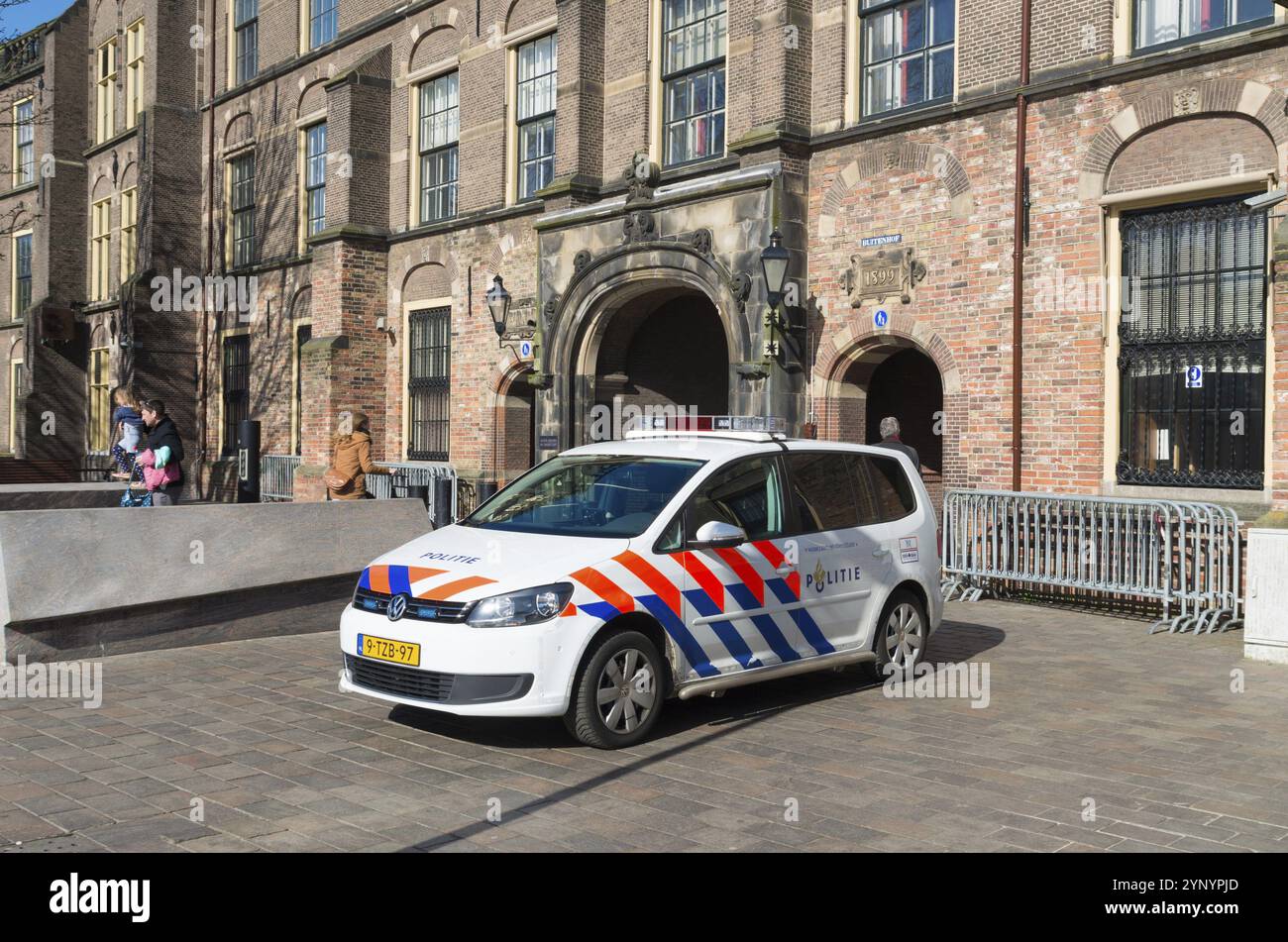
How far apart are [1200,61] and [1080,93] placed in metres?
1.27

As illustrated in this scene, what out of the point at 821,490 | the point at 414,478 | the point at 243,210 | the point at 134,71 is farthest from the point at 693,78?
the point at 134,71

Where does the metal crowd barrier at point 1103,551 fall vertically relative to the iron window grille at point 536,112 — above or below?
below

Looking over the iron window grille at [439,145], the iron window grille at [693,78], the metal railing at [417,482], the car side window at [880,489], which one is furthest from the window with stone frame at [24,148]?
the car side window at [880,489]

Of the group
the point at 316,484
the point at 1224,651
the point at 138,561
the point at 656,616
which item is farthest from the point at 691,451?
the point at 316,484

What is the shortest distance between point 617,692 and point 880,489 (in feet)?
9.62

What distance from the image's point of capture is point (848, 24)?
1491cm

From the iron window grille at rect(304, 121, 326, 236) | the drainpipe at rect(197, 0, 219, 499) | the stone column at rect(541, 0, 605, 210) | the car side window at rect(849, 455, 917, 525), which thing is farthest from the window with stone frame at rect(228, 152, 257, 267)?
the car side window at rect(849, 455, 917, 525)

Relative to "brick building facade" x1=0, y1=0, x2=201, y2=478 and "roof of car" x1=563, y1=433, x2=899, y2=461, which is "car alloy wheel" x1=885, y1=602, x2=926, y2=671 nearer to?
"roof of car" x1=563, y1=433, x2=899, y2=461

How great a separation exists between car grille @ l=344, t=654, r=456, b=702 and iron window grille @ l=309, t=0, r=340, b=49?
66.4 ft

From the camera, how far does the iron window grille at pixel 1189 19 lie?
456 inches

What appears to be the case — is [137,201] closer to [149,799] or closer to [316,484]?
[316,484]

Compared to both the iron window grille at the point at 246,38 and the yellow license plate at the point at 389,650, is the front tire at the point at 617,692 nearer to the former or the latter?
the yellow license plate at the point at 389,650

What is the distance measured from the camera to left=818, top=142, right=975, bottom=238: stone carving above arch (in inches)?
540

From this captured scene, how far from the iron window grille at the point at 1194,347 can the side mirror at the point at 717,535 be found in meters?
6.69
